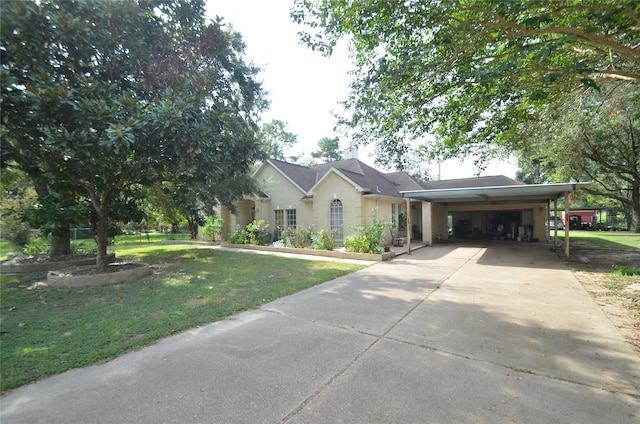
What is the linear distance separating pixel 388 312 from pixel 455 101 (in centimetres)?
598

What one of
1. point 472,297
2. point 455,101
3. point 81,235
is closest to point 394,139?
point 455,101

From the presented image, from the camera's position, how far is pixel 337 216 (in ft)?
55.0

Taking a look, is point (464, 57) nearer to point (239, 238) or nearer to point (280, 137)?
point (239, 238)

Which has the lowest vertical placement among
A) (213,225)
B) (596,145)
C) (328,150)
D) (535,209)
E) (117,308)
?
(117,308)

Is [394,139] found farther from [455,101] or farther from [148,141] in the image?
[148,141]

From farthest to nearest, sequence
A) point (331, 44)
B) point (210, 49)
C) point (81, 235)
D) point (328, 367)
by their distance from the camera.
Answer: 1. point (81, 235)
2. point (210, 49)
3. point (331, 44)
4. point (328, 367)

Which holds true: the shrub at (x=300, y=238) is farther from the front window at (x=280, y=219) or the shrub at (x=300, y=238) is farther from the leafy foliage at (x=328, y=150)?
the leafy foliage at (x=328, y=150)

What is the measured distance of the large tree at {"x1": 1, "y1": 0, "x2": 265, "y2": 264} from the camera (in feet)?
20.2

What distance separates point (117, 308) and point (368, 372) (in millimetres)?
5424

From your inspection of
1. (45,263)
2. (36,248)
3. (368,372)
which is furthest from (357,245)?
(36,248)

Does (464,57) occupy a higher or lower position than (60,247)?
higher

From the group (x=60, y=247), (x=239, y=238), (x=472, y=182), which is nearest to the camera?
(x=60, y=247)

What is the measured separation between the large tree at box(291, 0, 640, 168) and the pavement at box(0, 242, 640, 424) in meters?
4.01

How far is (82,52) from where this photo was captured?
712cm
